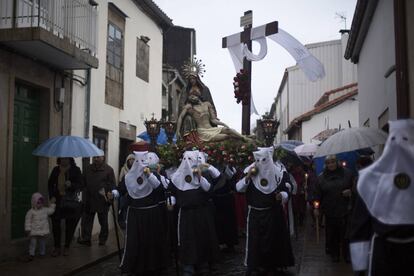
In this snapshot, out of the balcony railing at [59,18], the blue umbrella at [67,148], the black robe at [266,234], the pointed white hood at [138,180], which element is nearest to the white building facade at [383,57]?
the black robe at [266,234]

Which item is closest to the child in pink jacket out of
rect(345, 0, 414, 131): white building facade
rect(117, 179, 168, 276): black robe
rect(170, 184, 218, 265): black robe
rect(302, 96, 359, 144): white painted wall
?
rect(117, 179, 168, 276): black robe

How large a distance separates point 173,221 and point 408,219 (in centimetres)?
608

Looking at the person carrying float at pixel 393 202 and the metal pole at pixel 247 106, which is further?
the metal pole at pixel 247 106

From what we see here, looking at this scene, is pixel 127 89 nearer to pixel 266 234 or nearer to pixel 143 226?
pixel 143 226

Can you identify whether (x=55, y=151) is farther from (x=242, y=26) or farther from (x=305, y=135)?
(x=305, y=135)

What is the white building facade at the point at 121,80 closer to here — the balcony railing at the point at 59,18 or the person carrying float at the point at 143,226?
the balcony railing at the point at 59,18

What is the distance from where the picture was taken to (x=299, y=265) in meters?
8.90

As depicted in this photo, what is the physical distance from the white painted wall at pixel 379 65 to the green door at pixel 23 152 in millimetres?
6859

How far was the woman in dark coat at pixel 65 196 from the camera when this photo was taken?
33.9 ft

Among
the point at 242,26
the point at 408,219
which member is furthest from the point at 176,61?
the point at 408,219

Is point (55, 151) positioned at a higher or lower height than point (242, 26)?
lower

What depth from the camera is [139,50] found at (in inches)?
675

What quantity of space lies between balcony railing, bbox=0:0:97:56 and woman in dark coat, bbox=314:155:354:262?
5633mm

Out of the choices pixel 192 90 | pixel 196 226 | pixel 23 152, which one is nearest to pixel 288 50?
pixel 192 90
